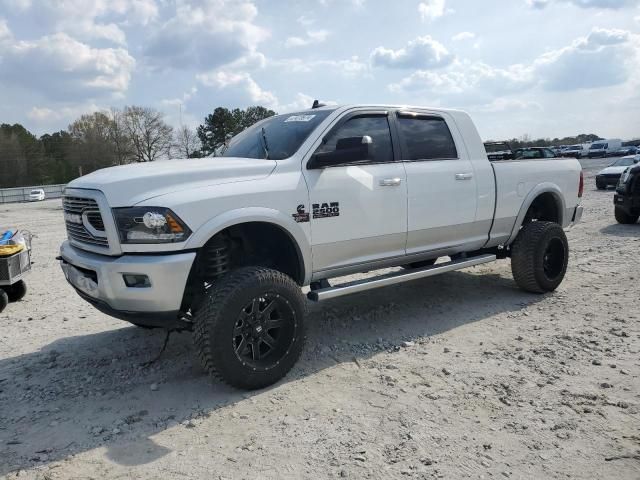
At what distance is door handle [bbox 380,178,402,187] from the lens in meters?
4.61

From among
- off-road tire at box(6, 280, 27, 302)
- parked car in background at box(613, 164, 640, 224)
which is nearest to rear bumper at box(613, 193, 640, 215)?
parked car in background at box(613, 164, 640, 224)

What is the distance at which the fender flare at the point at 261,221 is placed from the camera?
357cm

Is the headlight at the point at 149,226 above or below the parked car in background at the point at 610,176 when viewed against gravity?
above

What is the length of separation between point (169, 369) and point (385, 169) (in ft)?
8.48

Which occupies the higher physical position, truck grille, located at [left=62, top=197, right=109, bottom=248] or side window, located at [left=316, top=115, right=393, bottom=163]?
side window, located at [left=316, top=115, right=393, bottom=163]

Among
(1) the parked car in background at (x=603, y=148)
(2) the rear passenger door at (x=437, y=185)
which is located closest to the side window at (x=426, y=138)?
(2) the rear passenger door at (x=437, y=185)

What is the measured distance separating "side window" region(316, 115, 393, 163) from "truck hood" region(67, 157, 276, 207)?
2.41 ft

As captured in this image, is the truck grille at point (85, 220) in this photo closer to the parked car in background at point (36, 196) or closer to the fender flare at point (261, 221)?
the fender flare at point (261, 221)

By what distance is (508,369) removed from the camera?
4.05m

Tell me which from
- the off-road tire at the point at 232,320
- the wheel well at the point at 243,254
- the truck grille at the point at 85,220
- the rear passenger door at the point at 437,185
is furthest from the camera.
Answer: the rear passenger door at the point at 437,185

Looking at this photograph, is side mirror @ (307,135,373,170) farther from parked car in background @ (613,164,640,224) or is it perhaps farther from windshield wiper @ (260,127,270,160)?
parked car in background @ (613,164,640,224)

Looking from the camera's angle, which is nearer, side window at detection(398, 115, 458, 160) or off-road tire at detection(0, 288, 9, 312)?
side window at detection(398, 115, 458, 160)

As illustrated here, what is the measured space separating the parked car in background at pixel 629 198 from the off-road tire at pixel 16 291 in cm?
1179

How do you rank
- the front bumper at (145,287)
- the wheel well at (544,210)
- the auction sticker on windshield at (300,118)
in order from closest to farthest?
the front bumper at (145,287) < the auction sticker on windshield at (300,118) < the wheel well at (544,210)
